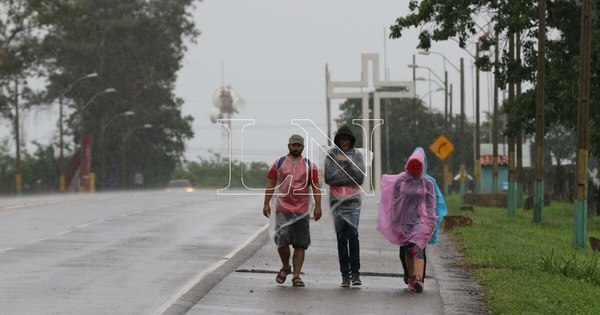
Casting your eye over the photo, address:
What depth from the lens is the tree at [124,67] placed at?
4018 inches

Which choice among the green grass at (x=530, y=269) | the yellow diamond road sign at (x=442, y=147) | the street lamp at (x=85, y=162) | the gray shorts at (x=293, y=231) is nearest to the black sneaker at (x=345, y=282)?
the gray shorts at (x=293, y=231)

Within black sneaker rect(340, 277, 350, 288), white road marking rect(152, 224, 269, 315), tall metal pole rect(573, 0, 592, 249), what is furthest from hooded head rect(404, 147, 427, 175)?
tall metal pole rect(573, 0, 592, 249)

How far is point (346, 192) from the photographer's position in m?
17.0

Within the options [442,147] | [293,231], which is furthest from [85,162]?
[293,231]

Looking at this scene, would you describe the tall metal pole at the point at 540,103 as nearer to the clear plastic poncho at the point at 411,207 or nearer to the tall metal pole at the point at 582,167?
the tall metal pole at the point at 582,167

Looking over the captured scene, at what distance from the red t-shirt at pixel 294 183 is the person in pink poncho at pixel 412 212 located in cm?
88

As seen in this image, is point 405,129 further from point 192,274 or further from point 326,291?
point 326,291

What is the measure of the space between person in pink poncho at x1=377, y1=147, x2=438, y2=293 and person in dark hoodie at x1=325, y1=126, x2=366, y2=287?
0.35m

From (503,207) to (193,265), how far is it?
33.4m

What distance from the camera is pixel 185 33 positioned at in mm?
104812

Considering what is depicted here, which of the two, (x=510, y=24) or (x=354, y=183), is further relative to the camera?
(x=510, y=24)

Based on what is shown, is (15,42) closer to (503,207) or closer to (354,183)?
(503,207)

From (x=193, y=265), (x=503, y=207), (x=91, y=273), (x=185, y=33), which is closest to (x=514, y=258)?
(x=193, y=265)

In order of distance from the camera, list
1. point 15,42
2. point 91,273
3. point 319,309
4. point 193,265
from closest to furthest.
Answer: point 319,309, point 91,273, point 193,265, point 15,42
